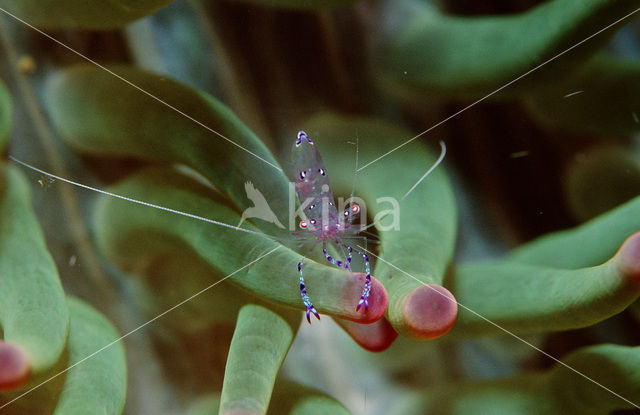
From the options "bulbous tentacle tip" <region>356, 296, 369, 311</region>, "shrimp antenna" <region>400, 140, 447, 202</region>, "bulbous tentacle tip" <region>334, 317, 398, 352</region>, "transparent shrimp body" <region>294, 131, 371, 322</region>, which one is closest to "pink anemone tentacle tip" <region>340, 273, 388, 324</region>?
"bulbous tentacle tip" <region>356, 296, 369, 311</region>

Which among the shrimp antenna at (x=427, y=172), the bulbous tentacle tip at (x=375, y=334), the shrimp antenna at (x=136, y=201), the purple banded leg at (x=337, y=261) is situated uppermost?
the shrimp antenna at (x=136, y=201)

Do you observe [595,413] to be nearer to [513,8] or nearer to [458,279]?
[458,279]

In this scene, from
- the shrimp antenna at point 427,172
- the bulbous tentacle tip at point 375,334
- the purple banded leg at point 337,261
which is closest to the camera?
the bulbous tentacle tip at point 375,334

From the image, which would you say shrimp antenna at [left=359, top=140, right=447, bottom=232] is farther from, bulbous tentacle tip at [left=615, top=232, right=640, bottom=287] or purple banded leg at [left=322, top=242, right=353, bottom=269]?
bulbous tentacle tip at [left=615, top=232, right=640, bottom=287]

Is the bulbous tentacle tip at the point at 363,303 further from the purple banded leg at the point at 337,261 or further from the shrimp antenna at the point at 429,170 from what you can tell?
the shrimp antenna at the point at 429,170

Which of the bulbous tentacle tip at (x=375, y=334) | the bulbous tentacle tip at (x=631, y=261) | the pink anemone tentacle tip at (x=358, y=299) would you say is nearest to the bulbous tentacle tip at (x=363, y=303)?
the pink anemone tentacle tip at (x=358, y=299)

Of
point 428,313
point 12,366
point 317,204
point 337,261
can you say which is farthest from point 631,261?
point 12,366

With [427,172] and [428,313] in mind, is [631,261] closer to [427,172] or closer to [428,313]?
[428,313]
